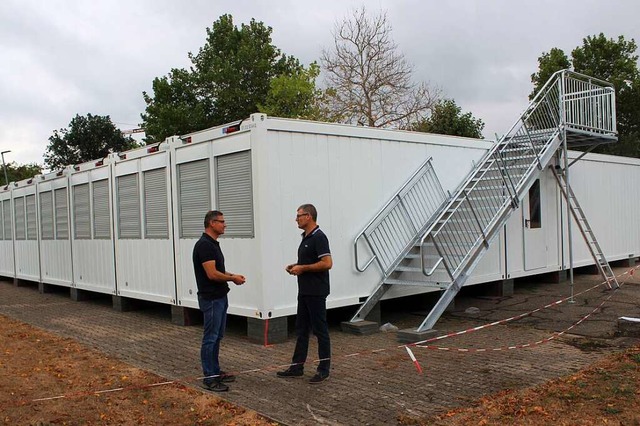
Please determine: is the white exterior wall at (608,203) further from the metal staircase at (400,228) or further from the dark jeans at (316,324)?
the dark jeans at (316,324)

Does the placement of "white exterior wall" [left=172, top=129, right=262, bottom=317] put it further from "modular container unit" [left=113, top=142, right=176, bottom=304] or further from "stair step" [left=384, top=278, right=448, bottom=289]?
"stair step" [left=384, top=278, right=448, bottom=289]

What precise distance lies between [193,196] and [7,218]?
1142cm

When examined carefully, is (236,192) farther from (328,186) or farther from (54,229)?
(54,229)

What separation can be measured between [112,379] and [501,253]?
Answer: 26.4 feet

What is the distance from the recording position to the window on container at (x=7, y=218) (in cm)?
1789

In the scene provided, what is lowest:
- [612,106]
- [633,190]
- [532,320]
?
[532,320]

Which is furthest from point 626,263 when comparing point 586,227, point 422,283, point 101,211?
point 101,211

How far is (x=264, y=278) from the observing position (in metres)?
8.16

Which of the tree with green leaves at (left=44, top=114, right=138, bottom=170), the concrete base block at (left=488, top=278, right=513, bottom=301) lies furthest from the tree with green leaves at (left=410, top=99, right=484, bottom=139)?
the tree with green leaves at (left=44, top=114, right=138, bottom=170)

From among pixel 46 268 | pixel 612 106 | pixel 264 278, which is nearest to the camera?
pixel 264 278

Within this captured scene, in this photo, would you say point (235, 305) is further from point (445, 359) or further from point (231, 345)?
point (445, 359)

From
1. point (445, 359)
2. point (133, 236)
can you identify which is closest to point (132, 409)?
point (445, 359)

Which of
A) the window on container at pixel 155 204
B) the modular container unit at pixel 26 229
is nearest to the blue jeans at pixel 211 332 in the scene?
the window on container at pixel 155 204

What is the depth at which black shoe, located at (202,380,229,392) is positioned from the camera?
236 inches
